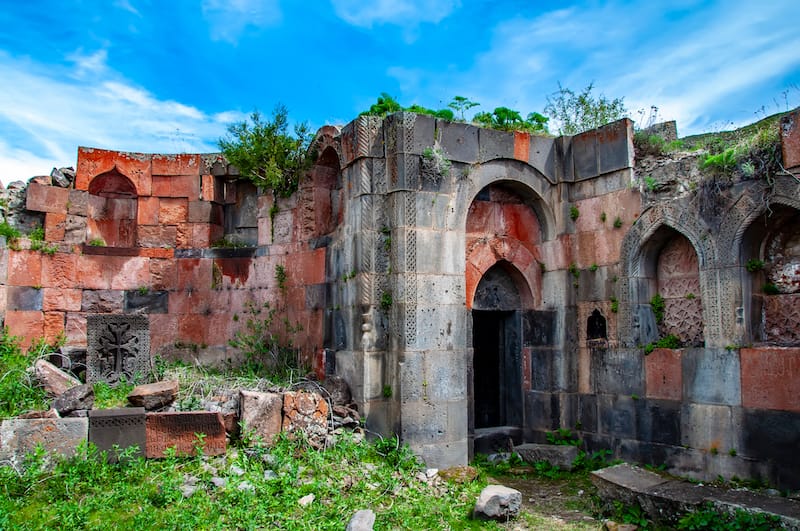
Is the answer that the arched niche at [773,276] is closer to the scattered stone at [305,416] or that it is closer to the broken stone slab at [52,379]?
the scattered stone at [305,416]

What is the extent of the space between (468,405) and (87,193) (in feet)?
23.0

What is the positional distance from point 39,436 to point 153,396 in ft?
3.93

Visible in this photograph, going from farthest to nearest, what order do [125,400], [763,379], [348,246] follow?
1. [348,246]
2. [125,400]
3. [763,379]

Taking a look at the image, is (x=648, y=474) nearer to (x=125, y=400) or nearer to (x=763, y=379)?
(x=763, y=379)

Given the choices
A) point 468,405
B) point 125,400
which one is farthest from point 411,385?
point 125,400

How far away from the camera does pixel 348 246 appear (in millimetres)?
8344

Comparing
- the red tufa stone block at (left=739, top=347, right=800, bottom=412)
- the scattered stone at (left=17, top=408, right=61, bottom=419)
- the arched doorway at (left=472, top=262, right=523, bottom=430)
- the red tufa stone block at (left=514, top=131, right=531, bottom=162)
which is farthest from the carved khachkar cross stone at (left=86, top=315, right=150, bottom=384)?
the red tufa stone block at (left=739, top=347, right=800, bottom=412)

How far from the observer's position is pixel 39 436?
20.9 feet

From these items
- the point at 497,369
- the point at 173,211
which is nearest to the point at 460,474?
the point at 497,369

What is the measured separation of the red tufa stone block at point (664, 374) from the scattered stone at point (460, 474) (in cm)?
243

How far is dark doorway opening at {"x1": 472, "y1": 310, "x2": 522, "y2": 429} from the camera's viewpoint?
9398 millimetres

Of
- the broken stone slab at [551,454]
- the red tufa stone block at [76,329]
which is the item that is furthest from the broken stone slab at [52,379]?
the broken stone slab at [551,454]

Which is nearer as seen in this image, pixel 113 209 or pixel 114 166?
pixel 114 166

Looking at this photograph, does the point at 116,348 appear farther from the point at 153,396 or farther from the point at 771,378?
the point at 771,378
